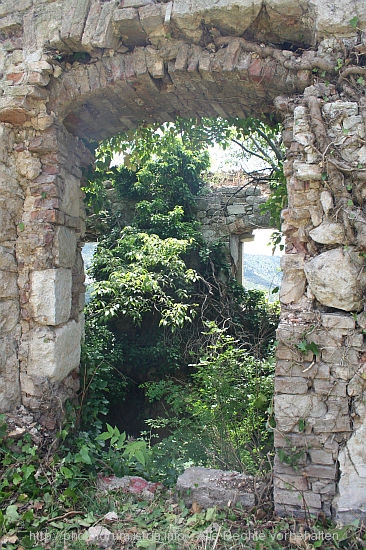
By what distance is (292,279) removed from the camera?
2785 millimetres

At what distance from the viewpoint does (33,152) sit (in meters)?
3.41

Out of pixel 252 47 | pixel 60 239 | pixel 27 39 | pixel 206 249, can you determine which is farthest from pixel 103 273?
pixel 252 47

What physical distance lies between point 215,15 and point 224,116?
845mm

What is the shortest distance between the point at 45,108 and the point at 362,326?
2.75 metres

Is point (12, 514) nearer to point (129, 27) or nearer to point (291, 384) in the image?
point (291, 384)

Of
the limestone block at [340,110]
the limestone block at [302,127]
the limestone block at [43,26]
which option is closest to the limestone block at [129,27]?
the limestone block at [43,26]

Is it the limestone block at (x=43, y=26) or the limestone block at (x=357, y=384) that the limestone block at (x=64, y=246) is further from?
the limestone block at (x=357, y=384)

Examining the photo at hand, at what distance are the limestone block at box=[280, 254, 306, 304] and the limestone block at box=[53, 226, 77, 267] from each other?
1710 millimetres

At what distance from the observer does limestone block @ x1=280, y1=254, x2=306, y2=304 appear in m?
2.77

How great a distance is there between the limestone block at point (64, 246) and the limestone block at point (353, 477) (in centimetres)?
236

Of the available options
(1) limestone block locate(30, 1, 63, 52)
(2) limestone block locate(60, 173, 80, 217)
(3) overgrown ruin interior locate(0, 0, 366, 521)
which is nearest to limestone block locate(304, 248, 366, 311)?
(3) overgrown ruin interior locate(0, 0, 366, 521)

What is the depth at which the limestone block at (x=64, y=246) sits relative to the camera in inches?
133

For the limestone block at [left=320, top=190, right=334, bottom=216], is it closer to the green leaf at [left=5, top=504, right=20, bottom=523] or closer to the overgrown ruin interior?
the overgrown ruin interior

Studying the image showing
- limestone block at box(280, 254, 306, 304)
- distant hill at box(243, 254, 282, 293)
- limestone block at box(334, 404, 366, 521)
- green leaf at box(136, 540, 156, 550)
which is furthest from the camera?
distant hill at box(243, 254, 282, 293)
